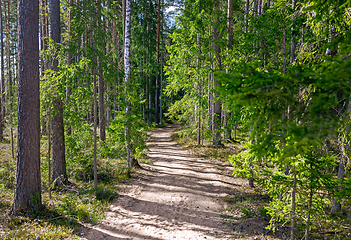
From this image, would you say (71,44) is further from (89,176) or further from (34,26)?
(89,176)

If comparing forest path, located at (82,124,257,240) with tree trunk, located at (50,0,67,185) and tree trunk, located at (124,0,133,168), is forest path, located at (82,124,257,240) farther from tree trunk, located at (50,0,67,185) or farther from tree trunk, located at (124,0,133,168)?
tree trunk, located at (50,0,67,185)

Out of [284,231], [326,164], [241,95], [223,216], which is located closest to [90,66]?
[241,95]

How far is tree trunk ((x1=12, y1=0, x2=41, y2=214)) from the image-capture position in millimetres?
5691

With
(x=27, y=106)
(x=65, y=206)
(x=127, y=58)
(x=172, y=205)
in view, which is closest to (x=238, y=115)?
(x=172, y=205)

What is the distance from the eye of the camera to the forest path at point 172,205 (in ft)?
18.3

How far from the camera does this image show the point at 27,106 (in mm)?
5836

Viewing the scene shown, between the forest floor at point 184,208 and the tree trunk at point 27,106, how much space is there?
7.01ft

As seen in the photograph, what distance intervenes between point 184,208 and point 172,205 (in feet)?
1.59

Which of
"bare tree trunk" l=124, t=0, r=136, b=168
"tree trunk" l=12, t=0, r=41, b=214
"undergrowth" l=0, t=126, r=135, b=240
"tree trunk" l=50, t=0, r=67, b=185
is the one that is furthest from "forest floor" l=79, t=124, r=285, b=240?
"tree trunk" l=50, t=0, r=67, b=185

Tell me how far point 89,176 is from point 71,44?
5970 millimetres

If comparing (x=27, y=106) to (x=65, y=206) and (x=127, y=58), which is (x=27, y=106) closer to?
(x=65, y=206)

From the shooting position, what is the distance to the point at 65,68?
6855 mm

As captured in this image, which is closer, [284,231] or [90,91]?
[284,231]

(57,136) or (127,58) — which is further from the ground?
(127,58)
